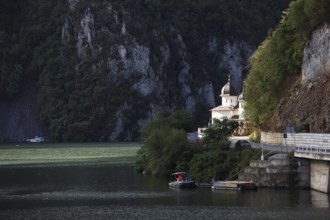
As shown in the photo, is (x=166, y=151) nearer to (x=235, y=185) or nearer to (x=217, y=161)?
(x=217, y=161)

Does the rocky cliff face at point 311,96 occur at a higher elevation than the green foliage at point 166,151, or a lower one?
higher

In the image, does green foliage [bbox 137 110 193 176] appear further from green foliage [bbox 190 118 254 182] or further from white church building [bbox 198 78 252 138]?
white church building [bbox 198 78 252 138]

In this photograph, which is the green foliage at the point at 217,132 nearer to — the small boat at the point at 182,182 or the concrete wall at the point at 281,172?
the small boat at the point at 182,182

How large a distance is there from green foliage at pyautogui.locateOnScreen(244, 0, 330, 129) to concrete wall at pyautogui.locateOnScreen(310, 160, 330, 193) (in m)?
26.4

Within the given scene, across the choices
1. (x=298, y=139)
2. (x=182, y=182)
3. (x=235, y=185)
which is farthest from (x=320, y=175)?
(x=182, y=182)

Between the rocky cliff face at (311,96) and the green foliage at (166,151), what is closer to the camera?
the rocky cliff face at (311,96)

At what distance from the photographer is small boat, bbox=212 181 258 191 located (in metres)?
86.9

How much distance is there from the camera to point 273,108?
11244cm

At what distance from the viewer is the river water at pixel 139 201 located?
72.5 m

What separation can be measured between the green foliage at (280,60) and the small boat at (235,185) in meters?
23.6

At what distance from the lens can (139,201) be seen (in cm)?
8306

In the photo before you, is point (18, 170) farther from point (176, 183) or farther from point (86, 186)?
point (176, 183)

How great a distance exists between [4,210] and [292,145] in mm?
27589

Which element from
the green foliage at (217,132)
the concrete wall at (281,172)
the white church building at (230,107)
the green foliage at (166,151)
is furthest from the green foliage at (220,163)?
the white church building at (230,107)
